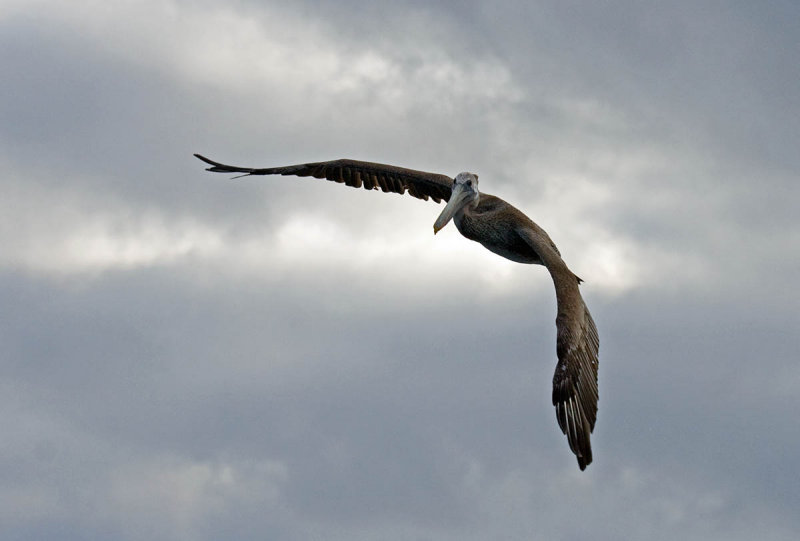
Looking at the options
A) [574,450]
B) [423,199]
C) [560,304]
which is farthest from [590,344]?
[423,199]

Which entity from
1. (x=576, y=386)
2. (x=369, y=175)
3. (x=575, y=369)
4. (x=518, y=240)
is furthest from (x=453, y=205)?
(x=576, y=386)

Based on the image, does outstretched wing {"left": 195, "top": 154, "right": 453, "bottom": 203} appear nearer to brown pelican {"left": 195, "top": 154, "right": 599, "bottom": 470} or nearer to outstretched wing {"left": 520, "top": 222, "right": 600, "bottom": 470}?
brown pelican {"left": 195, "top": 154, "right": 599, "bottom": 470}

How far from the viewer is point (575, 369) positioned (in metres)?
15.3

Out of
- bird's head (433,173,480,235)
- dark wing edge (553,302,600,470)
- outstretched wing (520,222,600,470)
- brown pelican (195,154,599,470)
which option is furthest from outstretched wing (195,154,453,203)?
dark wing edge (553,302,600,470)

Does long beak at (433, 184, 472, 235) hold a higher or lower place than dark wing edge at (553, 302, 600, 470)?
higher

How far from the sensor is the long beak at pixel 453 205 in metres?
17.9

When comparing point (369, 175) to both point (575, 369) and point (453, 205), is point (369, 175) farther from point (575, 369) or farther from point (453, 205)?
point (575, 369)

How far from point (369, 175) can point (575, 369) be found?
771cm

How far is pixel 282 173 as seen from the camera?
22.0m

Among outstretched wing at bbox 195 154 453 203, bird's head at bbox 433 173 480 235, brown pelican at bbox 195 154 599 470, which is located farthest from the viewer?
outstretched wing at bbox 195 154 453 203

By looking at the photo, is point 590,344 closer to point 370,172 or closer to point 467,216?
point 467,216

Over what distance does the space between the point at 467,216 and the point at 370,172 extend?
323 centimetres

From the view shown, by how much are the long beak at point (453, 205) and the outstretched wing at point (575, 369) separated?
6.39 ft

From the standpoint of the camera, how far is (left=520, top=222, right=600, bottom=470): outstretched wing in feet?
48.5
